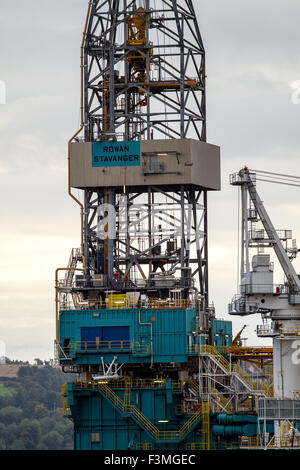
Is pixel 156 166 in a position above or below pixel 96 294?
above

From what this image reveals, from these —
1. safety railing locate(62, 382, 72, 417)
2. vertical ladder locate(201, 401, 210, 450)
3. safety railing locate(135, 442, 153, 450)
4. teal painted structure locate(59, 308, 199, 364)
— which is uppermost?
teal painted structure locate(59, 308, 199, 364)

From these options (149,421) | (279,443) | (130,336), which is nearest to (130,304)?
(130,336)

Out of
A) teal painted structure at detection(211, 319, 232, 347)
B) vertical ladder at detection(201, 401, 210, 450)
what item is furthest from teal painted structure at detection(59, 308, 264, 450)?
teal painted structure at detection(211, 319, 232, 347)

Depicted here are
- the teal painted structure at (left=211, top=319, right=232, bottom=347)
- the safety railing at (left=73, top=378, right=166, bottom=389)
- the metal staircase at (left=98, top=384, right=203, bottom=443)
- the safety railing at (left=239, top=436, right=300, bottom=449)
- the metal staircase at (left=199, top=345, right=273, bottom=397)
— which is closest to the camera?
the safety railing at (left=239, top=436, right=300, bottom=449)

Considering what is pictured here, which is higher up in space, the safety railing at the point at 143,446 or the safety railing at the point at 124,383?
the safety railing at the point at 124,383

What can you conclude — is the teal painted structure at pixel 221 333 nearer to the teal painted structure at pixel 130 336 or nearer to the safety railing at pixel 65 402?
the teal painted structure at pixel 130 336

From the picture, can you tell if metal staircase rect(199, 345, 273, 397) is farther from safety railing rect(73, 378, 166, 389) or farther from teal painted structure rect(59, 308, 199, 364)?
safety railing rect(73, 378, 166, 389)

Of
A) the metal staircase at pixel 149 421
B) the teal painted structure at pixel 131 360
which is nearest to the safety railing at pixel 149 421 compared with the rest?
the metal staircase at pixel 149 421

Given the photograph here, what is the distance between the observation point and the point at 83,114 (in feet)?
387

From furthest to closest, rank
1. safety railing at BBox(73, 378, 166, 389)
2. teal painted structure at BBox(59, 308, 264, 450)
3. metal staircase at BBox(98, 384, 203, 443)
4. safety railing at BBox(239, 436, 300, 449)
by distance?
safety railing at BBox(73, 378, 166, 389) → teal painted structure at BBox(59, 308, 264, 450) → metal staircase at BBox(98, 384, 203, 443) → safety railing at BBox(239, 436, 300, 449)

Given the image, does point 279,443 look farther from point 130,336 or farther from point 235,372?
point 130,336
